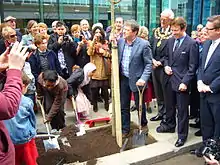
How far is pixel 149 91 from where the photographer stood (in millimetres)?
5500

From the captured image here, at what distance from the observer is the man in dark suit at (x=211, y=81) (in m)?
3.43

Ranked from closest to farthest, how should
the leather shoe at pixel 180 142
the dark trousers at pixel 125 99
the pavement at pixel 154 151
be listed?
1. the pavement at pixel 154 151
2. the leather shoe at pixel 180 142
3. the dark trousers at pixel 125 99

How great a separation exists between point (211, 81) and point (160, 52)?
1376 mm

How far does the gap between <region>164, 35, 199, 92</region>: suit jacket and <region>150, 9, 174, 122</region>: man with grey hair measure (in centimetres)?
44

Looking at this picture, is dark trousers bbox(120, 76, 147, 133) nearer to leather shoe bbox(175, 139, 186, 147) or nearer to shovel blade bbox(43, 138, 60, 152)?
leather shoe bbox(175, 139, 186, 147)

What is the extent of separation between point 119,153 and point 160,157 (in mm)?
570

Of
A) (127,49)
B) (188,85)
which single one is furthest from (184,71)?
(127,49)

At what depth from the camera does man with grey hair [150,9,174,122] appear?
4.61m

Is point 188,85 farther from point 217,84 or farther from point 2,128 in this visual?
point 2,128

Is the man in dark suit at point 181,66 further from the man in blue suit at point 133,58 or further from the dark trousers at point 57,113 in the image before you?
the dark trousers at point 57,113

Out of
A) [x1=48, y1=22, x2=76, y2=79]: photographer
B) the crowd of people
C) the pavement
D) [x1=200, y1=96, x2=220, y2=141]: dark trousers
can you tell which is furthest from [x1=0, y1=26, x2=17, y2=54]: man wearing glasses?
[x1=200, y1=96, x2=220, y2=141]: dark trousers

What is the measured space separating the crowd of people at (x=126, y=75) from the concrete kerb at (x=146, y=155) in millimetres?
172

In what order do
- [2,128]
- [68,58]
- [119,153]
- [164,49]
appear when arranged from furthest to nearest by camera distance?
[68,58] → [164,49] → [119,153] → [2,128]

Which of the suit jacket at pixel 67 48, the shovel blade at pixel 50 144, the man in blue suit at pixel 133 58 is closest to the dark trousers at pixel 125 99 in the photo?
the man in blue suit at pixel 133 58
